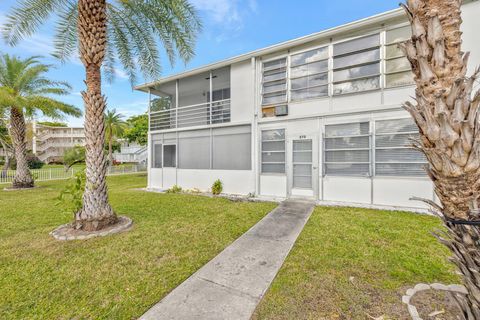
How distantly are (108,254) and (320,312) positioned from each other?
4.01m

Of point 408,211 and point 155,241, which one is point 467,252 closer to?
point 155,241

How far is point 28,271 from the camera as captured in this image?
3.69 meters

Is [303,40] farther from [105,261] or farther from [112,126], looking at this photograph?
[112,126]

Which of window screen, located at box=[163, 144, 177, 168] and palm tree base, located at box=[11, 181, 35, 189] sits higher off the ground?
window screen, located at box=[163, 144, 177, 168]

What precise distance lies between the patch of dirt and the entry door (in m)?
5.61

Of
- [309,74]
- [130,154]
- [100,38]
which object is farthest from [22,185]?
[130,154]

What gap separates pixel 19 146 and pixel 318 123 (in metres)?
17.2

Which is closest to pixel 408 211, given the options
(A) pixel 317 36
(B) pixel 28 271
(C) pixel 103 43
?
(A) pixel 317 36

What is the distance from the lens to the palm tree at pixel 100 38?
18.4ft

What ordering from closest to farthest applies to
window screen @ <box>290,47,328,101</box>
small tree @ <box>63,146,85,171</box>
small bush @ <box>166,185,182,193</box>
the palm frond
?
the palm frond → window screen @ <box>290,47,328,101</box> → small bush @ <box>166,185,182,193</box> → small tree @ <box>63,146,85,171</box>

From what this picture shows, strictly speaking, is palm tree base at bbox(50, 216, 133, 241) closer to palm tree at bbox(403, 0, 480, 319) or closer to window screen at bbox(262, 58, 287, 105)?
palm tree at bbox(403, 0, 480, 319)

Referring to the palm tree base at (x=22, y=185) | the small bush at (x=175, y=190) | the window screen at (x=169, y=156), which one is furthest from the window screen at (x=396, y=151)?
the palm tree base at (x=22, y=185)

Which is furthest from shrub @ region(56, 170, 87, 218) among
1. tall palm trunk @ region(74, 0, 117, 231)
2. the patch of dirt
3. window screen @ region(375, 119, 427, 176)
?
window screen @ region(375, 119, 427, 176)

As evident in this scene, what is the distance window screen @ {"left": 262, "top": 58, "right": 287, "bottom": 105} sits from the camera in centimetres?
927
